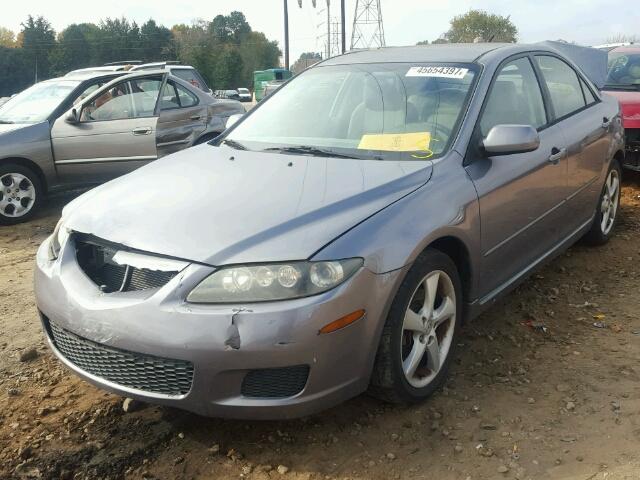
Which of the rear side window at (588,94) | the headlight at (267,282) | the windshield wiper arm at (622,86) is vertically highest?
the rear side window at (588,94)

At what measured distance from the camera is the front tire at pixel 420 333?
2.67m

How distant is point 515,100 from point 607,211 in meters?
1.90

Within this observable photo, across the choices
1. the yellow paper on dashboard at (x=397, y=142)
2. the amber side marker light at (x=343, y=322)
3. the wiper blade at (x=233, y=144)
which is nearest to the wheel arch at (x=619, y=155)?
the yellow paper on dashboard at (x=397, y=142)

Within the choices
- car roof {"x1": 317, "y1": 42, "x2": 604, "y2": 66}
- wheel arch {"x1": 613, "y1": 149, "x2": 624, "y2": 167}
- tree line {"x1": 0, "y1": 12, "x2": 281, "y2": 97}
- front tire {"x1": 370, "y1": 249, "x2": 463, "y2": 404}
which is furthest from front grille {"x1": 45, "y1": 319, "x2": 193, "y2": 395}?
tree line {"x1": 0, "y1": 12, "x2": 281, "y2": 97}

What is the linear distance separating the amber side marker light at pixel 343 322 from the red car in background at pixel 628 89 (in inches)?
213

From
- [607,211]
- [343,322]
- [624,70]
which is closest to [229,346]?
[343,322]

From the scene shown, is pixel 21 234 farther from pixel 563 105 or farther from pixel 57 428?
pixel 563 105

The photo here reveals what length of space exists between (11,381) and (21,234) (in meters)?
3.63

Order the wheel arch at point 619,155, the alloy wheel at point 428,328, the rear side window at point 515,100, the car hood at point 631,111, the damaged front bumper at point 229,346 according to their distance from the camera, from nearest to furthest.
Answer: the damaged front bumper at point 229,346 → the alloy wheel at point 428,328 → the rear side window at point 515,100 → the wheel arch at point 619,155 → the car hood at point 631,111

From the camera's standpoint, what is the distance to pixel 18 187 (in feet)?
22.9

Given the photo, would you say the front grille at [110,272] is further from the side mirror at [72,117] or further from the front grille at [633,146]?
the front grille at [633,146]

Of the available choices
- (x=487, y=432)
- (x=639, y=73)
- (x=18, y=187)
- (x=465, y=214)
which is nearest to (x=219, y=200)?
(x=465, y=214)

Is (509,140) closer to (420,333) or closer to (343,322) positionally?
(420,333)

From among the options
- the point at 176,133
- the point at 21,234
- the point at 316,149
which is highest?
the point at 316,149
